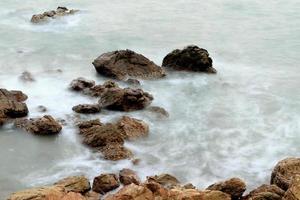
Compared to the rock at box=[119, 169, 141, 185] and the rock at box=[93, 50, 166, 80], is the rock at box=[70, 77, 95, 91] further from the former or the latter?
the rock at box=[119, 169, 141, 185]

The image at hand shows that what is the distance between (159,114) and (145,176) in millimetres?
4428

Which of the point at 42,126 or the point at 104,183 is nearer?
the point at 104,183

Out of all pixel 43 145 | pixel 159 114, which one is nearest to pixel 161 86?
pixel 159 114

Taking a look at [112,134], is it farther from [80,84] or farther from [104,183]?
[80,84]

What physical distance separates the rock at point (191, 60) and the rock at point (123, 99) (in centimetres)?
447

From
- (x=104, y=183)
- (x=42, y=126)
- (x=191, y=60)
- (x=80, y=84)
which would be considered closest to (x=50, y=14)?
(x=191, y=60)

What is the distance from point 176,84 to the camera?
2280 centimetres

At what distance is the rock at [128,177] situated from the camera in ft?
48.5

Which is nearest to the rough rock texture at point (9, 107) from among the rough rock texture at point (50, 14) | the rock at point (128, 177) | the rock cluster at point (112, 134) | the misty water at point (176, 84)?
the misty water at point (176, 84)

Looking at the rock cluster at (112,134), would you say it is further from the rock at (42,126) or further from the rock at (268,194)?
the rock at (268,194)

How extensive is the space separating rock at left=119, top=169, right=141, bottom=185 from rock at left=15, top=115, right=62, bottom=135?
11.4 ft

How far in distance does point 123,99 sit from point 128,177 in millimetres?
5325

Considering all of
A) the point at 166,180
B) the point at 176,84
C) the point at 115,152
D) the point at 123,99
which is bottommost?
the point at 115,152

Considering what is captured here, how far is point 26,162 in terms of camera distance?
16250mm
